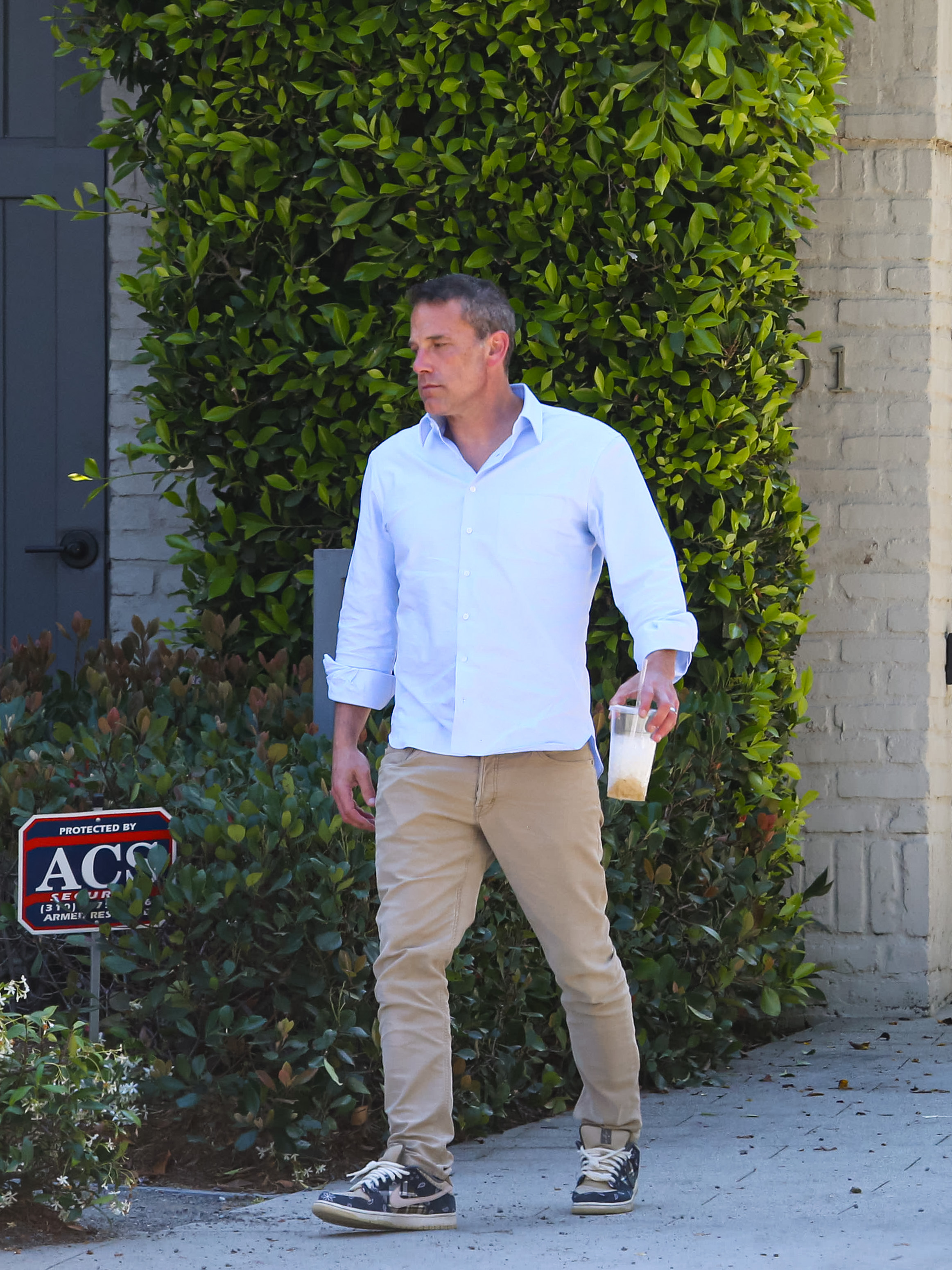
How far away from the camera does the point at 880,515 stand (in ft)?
18.0

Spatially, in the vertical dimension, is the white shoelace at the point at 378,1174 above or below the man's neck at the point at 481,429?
below

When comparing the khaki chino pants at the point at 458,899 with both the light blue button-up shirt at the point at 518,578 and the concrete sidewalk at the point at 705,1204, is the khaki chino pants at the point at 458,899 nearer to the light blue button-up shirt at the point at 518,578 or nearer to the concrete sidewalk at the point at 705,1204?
the light blue button-up shirt at the point at 518,578

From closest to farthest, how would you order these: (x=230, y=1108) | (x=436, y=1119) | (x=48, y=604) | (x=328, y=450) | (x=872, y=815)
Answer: (x=436, y=1119), (x=230, y=1108), (x=328, y=450), (x=872, y=815), (x=48, y=604)

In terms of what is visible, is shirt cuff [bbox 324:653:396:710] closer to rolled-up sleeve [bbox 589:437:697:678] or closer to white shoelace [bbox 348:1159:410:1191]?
rolled-up sleeve [bbox 589:437:697:678]

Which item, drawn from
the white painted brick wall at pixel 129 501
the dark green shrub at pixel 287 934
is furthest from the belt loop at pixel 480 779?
the white painted brick wall at pixel 129 501

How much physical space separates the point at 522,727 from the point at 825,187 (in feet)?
9.28

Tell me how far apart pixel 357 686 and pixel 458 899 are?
482mm

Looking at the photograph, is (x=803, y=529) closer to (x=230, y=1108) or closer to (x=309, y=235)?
(x=309, y=235)

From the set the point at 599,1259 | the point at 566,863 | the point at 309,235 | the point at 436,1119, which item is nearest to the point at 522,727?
the point at 566,863

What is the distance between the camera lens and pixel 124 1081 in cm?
356

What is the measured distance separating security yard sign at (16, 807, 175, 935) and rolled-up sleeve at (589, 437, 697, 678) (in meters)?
1.16

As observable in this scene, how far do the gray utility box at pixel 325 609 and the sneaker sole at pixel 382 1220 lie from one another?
147 centimetres

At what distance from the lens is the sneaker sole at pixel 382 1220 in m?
3.30

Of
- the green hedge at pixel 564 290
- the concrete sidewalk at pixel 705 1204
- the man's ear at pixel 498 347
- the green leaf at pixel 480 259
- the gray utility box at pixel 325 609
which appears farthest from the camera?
the green leaf at pixel 480 259
